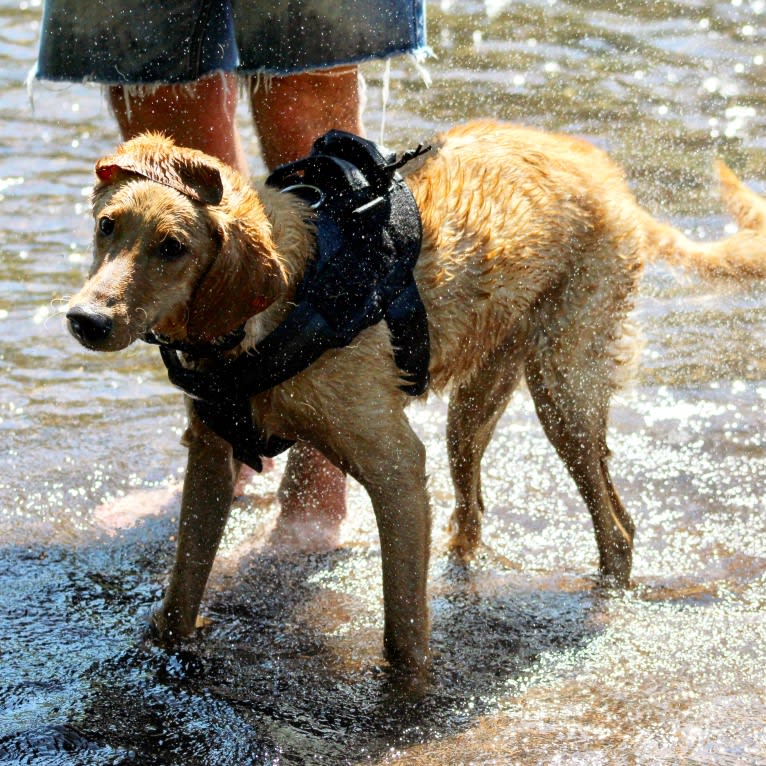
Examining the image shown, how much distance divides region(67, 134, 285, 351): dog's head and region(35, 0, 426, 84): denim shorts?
3.15 ft

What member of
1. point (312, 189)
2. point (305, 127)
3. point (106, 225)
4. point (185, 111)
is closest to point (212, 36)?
point (185, 111)

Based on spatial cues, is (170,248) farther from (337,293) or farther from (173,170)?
(337,293)

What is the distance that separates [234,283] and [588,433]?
5.92 ft

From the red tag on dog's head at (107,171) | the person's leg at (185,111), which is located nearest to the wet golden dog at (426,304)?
the red tag on dog's head at (107,171)

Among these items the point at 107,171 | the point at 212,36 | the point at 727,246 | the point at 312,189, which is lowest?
the point at 727,246

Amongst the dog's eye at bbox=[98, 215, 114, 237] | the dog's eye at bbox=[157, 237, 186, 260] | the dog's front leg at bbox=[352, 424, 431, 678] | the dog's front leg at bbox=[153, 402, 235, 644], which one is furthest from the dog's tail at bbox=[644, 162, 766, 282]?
the dog's eye at bbox=[98, 215, 114, 237]

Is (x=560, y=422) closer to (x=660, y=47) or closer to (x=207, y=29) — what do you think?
(x=207, y=29)

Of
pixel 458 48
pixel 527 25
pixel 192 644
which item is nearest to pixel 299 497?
pixel 192 644

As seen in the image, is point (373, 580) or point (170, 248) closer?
point (170, 248)

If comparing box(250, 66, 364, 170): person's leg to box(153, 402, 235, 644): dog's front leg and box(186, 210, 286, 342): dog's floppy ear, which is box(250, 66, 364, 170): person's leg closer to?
box(153, 402, 235, 644): dog's front leg

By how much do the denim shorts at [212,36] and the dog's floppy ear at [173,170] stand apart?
107cm

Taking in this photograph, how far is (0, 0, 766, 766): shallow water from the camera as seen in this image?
326 cm

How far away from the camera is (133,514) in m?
4.57

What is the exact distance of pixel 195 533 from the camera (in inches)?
148
